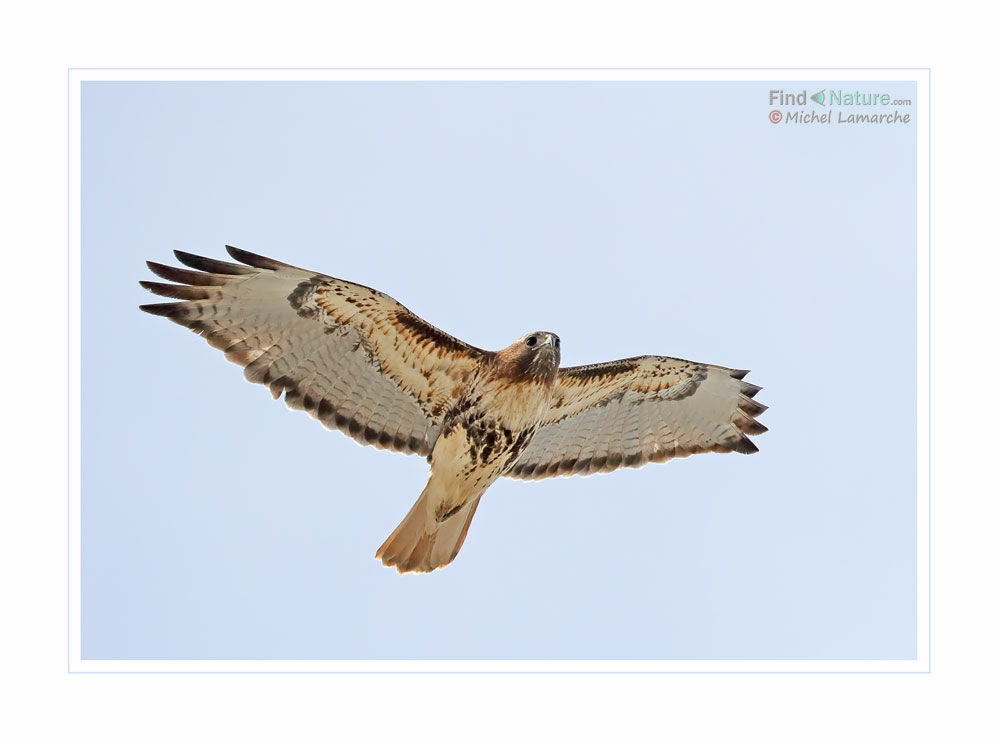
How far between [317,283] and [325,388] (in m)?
0.92

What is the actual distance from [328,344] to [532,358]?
5.04 ft

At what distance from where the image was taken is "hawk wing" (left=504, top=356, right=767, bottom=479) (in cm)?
902

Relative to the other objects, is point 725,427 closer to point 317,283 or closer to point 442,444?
point 442,444

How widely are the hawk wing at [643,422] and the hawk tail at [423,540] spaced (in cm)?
83

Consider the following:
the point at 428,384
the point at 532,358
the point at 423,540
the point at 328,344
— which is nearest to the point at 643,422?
the point at 532,358

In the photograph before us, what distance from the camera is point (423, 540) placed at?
846 centimetres

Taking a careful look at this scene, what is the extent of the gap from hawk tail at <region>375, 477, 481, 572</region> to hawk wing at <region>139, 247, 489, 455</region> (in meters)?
0.52

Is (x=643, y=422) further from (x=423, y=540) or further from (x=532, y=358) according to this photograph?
(x=423, y=540)

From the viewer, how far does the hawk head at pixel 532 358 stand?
7953 millimetres

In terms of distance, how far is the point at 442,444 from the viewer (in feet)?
27.7

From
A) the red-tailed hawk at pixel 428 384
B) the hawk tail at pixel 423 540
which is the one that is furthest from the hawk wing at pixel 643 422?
the hawk tail at pixel 423 540

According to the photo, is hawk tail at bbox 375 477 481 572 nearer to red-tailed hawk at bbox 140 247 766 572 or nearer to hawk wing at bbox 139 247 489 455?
red-tailed hawk at bbox 140 247 766 572
